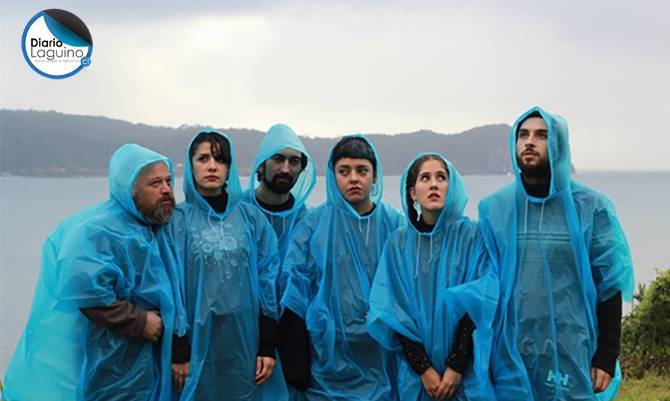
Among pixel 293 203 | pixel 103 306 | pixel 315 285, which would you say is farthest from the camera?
pixel 293 203

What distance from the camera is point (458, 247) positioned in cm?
359

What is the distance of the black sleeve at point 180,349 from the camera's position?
351 cm

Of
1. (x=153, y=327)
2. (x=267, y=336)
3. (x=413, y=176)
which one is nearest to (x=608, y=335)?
(x=413, y=176)

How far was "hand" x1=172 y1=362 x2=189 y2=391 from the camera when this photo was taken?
11.6 feet

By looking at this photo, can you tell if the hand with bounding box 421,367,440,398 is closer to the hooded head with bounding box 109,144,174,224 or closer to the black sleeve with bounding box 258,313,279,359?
the black sleeve with bounding box 258,313,279,359

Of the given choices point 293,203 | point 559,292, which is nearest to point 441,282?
point 559,292

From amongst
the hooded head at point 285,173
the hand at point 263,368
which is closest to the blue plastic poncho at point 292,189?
the hooded head at point 285,173

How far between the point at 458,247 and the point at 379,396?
88 cm

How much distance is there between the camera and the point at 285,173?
163 inches

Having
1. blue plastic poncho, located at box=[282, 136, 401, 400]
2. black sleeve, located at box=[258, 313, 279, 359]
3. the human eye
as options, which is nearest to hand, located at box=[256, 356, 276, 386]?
black sleeve, located at box=[258, 313, 279, 359]

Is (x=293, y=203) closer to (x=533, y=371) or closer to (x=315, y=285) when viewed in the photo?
(x=315, y=285)

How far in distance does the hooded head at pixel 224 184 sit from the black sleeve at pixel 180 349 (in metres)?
0.66

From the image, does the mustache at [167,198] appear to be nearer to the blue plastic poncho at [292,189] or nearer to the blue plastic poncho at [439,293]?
the blue plastic poncho at [292,189]

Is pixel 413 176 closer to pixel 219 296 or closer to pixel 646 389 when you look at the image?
pixel 219 296
